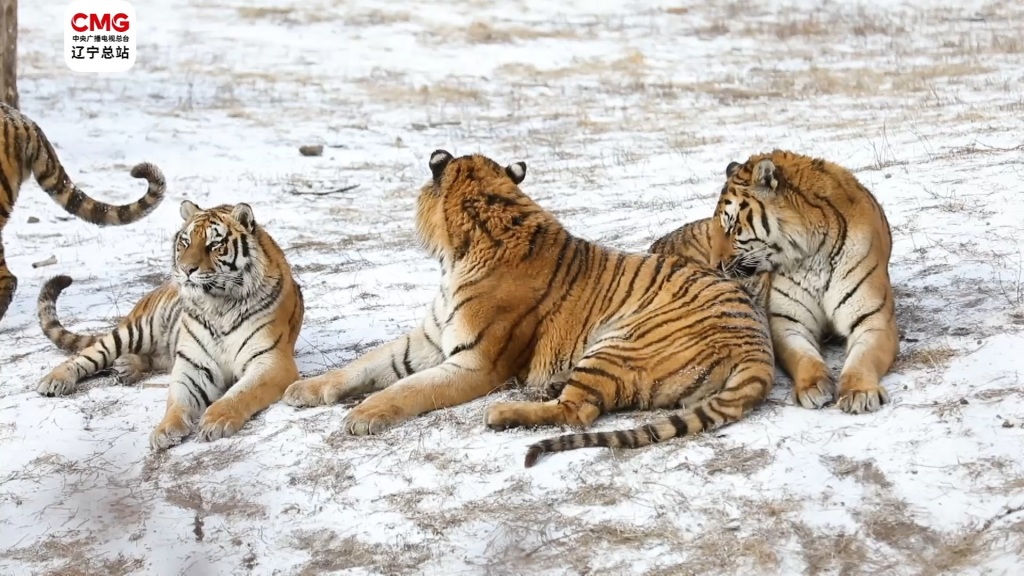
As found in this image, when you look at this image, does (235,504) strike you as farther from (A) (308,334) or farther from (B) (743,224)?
(B) (743,224)

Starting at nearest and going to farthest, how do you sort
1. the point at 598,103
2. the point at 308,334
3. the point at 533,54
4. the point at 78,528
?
the point at 78,528, the point at 308,334, the point at 598,103, the point at 533,54

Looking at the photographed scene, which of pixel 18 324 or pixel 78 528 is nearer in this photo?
pixel 78 528

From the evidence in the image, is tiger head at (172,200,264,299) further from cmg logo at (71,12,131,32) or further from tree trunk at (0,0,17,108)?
cmg logo at (71,12,131,32)

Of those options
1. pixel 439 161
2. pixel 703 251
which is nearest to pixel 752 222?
pixel 703 251

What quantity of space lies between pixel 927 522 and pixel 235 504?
257 cm

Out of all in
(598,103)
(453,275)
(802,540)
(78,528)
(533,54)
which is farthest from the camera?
(533,54)

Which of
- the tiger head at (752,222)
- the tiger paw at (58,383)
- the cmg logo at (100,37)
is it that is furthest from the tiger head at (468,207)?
the cmg logo at (100,37)

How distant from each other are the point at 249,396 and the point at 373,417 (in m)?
0.71

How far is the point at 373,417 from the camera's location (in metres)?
4.96

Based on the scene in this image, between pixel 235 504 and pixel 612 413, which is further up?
pixel 612 413

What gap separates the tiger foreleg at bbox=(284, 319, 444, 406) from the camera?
→ 5445 mm

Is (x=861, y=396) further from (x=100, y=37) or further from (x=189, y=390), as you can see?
(x=100, y=37)

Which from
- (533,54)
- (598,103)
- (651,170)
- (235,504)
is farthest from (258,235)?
(533,54)

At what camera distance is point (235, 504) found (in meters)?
4.61
